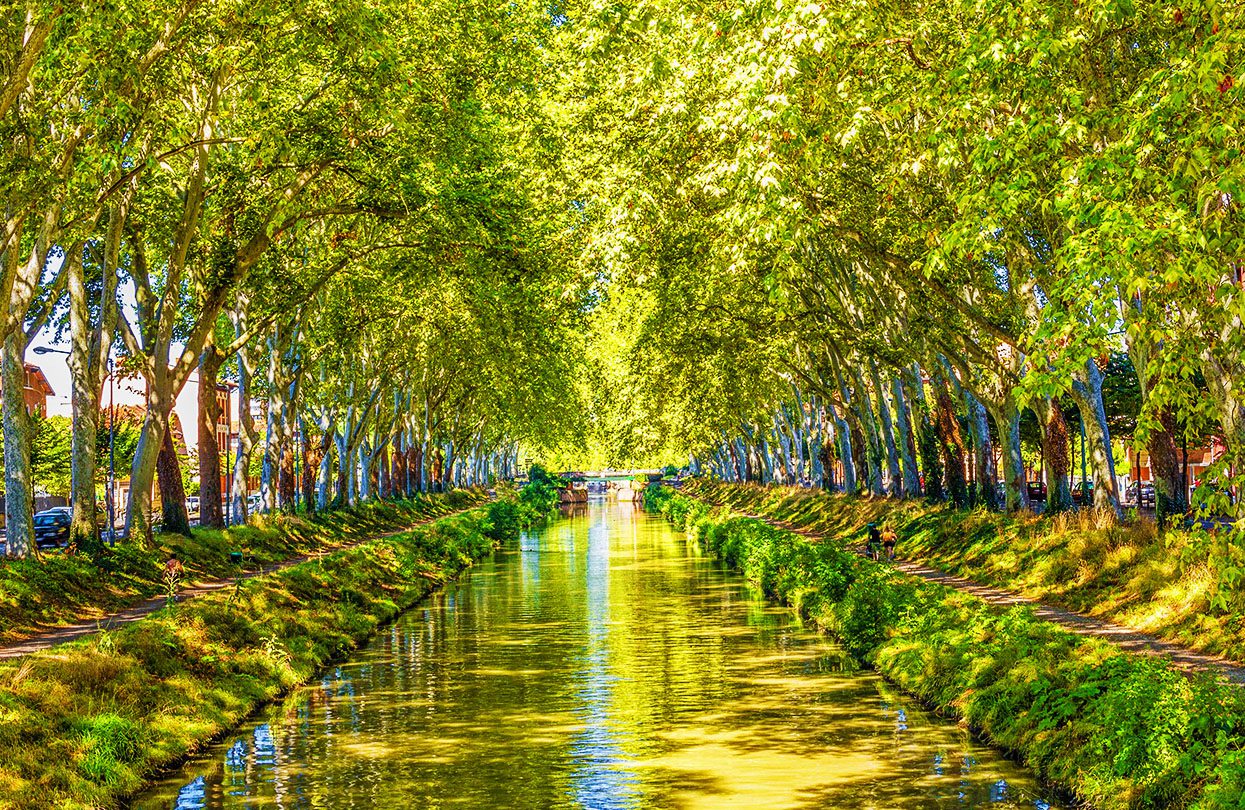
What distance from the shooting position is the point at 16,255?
20.0m

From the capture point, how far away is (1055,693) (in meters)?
15.9

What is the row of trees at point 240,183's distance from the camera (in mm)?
19594

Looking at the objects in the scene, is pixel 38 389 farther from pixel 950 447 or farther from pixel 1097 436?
pixel 1097 436

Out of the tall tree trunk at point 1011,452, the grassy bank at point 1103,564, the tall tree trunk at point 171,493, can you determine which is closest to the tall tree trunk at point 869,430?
the grassy bank at point 1103,564

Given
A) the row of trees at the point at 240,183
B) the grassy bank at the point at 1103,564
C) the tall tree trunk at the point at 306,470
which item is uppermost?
the row of trees at the point at 240,183

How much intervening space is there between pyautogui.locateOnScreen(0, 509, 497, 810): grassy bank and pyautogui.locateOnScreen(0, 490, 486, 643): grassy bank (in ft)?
6.84

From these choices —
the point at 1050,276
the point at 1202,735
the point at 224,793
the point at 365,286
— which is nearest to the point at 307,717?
Answer: the point at 224,793

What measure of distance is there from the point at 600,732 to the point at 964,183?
9.40 meters

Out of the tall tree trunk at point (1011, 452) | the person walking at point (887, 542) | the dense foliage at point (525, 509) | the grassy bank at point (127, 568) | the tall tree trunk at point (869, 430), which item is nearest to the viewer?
the grassy bank at point (127, 568)

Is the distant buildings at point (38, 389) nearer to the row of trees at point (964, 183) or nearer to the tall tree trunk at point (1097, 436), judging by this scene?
the row of trees at point (964, 183)

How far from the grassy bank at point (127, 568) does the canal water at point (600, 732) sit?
4.28 meters

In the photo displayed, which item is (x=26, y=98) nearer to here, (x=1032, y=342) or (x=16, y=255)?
(x=16, y=255)

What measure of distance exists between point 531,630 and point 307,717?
10.3 meters

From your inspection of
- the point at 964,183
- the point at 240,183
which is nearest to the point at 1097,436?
the point at 964,183
